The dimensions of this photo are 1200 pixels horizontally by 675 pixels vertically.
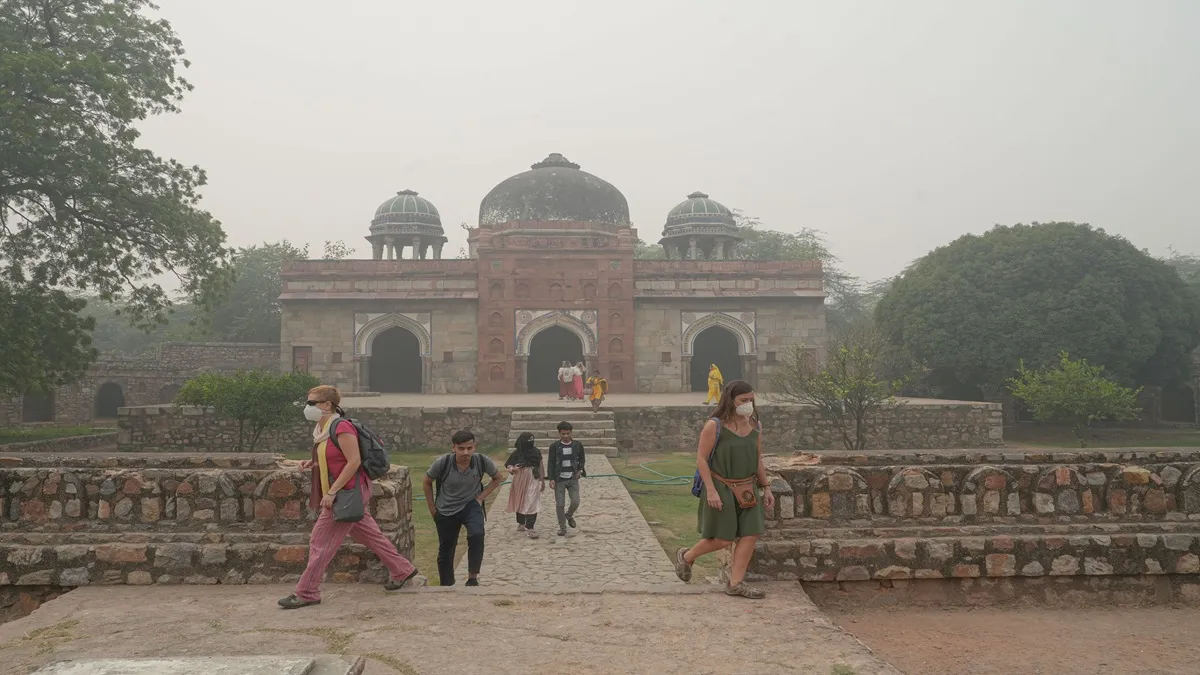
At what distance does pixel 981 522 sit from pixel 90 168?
14849mm

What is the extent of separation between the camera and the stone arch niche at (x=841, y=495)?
16.3 ft

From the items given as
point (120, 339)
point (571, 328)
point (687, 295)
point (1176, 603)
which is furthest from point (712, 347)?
point (120, 339)

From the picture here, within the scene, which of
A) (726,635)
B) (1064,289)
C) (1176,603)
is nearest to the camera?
(726,635)

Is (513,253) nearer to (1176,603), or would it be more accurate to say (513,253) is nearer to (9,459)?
(9,459)

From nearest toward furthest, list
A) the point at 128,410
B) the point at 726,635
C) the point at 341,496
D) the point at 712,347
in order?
1. the point at 726,635
2. the point at 341,496
3. the point at 128,410
4. the point at 712,347

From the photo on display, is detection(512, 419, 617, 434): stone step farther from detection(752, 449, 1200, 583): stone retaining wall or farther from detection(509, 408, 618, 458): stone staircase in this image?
detection(752, 449, 1200, 583): stone retaining wall

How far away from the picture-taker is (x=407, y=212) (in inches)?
1171

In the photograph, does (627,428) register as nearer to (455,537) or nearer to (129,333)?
(455,537)

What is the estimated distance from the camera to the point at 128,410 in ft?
52.3

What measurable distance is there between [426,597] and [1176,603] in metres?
4.74

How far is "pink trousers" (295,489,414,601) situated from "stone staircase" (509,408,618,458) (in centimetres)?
986

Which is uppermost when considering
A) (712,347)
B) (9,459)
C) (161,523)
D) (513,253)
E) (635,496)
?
(513,253)

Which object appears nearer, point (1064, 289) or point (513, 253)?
point (1064, 289)

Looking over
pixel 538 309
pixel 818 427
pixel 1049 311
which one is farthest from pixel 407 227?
pixel 1049 311
